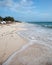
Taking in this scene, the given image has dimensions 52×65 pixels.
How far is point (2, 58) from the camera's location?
259 inches

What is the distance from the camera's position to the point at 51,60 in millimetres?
6195

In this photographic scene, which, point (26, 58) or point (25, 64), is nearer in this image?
point (25, 64)

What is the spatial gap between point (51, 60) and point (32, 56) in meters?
1.08

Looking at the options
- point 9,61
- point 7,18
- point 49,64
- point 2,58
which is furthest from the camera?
point 7,18

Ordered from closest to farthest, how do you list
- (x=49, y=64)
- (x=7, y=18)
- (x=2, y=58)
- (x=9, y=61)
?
(x=49, y=64) → (x=9, y=61) → (x=2, y=58) → (x=7, y=18)

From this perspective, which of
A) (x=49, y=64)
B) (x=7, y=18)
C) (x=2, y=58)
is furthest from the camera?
(x=7, y=18)

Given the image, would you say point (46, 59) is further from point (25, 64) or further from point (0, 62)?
point (0, 62)

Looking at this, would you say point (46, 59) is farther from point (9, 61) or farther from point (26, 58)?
point (9, 61)

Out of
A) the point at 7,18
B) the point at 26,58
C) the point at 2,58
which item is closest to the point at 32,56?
the point at 26,58

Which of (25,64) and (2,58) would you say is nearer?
(25,64)

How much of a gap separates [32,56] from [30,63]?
3.25 ft

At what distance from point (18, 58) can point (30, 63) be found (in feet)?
2.93

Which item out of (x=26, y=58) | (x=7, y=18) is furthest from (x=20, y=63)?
(x=7, y=18)

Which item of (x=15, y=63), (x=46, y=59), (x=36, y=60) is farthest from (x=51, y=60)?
(x=15, y=63)
